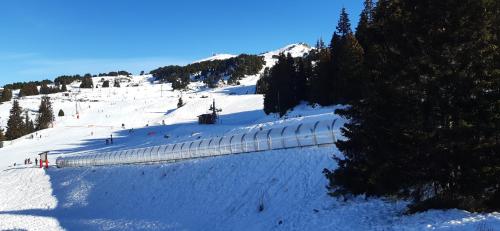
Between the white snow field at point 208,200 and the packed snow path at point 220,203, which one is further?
the white snow field at point 208,200

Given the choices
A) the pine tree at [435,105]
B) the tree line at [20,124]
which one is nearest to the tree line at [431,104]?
the pine tree at [435,105]

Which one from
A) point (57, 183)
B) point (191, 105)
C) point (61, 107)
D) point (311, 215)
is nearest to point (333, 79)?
point (57, 183)

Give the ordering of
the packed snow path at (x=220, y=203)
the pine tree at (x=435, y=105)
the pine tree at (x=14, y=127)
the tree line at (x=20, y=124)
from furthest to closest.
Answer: the tree line at (x=20, y=124)
the pine tree at (x=14, y=127)
the packed snow path at (x=220, y=203)
the pine tree at (x=435, y=105)

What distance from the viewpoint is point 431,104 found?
51.6 ft

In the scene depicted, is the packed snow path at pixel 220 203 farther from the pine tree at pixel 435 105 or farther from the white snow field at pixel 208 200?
the pine tree at pixel 435 105

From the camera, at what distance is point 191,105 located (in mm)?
131125

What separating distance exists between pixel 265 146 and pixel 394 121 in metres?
17.0

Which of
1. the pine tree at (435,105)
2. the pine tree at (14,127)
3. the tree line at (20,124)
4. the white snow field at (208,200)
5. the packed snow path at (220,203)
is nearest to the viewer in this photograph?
the pine tree at (435,105)

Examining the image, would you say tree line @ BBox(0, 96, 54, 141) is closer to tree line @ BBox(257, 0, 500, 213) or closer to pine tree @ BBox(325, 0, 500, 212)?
tree line @ BBox(257, 0, 500, 213)

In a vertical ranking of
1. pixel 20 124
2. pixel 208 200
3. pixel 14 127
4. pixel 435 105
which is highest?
pixel 435 105

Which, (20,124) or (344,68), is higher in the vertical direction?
(344,68)

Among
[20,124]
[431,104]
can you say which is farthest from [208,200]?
[20,124]

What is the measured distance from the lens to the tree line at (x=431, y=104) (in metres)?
15.0

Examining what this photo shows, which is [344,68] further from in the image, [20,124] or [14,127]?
[20,124]
